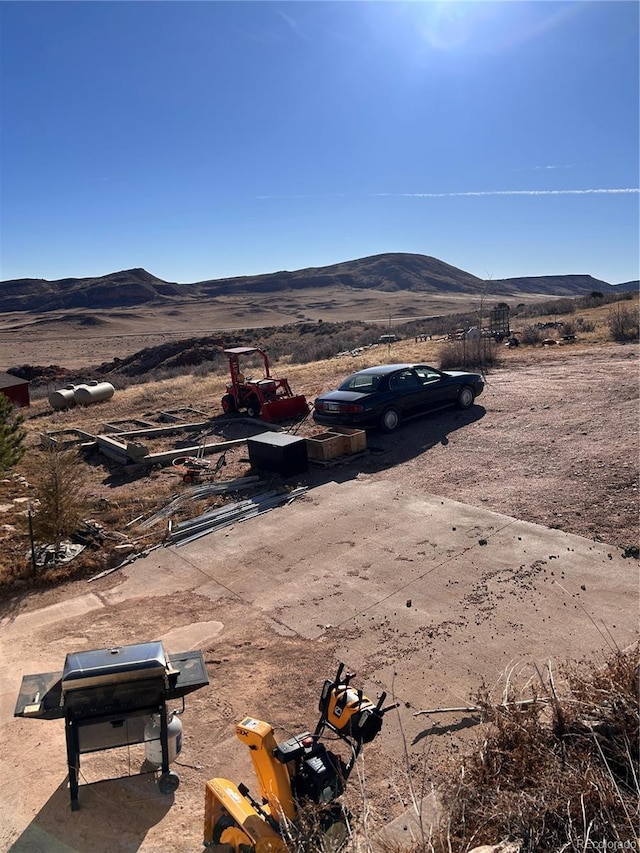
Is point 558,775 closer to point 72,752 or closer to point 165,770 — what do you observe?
point 165,770

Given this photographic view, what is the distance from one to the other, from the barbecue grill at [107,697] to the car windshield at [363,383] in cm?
914

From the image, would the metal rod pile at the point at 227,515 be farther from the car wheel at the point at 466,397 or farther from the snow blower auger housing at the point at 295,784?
the snow blower auger housing at the point at 295,784

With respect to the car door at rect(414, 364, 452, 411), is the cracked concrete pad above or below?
below

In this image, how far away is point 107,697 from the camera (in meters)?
3.67

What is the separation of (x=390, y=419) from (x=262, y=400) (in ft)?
12.6

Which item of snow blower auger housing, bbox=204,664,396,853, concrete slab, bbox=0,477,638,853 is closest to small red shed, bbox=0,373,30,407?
concrete slab, bbox=0,477,638,853

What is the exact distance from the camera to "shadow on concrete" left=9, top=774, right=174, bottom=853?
3688 mm

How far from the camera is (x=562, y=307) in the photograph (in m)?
45.9

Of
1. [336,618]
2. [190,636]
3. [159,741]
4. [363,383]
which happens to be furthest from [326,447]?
[159,741]

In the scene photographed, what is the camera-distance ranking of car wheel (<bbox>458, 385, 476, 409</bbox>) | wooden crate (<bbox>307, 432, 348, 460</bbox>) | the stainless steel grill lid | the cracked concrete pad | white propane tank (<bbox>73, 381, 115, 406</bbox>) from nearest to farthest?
the stainless steel grill lid → the cracked concrete pad → wooden crate (<bbox>307, 432, 348, 460</bbox>) → car wheel (<bbox>458, 385, 476, 409</bbox>) → white propane tank (<bbox>73, 381, 115, 406</bbox>)

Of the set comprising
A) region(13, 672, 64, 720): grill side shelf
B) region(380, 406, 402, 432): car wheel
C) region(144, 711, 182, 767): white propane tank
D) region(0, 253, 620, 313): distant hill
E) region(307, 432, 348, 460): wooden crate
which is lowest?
region(144, 711, 182, 767): white propane tank

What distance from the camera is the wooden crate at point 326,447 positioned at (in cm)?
1111

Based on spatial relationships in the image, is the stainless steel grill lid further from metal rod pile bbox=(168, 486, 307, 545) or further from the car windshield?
the car windshield

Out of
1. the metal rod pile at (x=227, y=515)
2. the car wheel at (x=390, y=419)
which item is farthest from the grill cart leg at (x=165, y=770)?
the car wheel at (x=390, y=419)
